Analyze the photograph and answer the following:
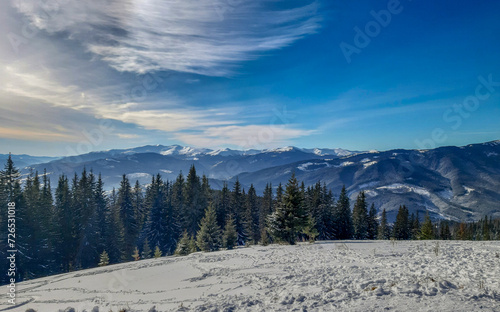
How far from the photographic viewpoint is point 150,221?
57.0 m

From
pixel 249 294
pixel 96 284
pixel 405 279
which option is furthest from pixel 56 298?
pixel 405 279

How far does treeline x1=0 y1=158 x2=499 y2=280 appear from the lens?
32344 millimetres

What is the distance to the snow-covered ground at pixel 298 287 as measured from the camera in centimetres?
720

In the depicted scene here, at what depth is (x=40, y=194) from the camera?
137 ft

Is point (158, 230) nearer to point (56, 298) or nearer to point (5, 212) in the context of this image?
point (5, 212)

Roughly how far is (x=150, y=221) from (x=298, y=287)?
181 feet

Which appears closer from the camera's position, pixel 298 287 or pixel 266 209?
pixel 298 287

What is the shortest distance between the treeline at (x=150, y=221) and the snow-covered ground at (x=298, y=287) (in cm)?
1621

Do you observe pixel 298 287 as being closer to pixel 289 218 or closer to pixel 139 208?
pixel 289 218

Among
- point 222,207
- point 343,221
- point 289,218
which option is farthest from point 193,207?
point 343,221

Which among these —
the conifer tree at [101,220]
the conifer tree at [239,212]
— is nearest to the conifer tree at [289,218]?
the conifer tree at [239,212]

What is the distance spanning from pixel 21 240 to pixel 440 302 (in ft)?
157

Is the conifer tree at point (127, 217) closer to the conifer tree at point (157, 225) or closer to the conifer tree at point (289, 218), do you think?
the conifer tree at point (157, 225)

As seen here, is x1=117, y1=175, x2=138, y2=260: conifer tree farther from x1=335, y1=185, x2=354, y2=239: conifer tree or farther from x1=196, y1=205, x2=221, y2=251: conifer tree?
x1=335, y1=185, x2=354, y2=239: conifer tree
